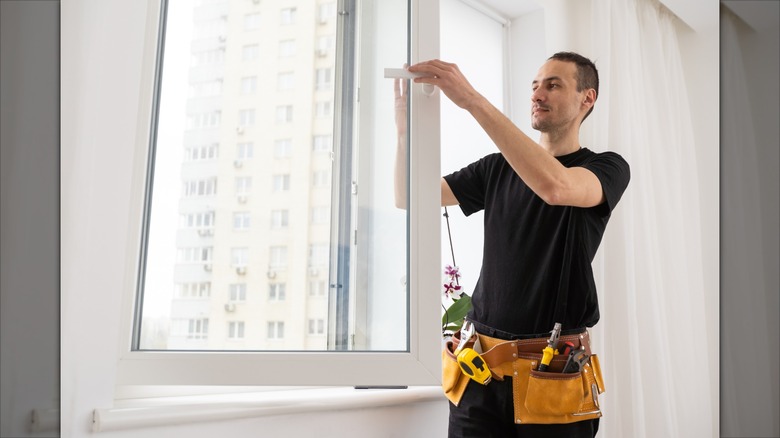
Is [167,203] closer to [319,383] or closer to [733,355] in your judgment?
[319,383]

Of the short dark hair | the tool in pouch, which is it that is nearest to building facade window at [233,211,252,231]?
the tool in pouch

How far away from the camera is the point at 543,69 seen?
6.06ft

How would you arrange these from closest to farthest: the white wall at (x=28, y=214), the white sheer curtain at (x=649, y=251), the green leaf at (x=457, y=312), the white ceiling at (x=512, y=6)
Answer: the white wall at (x=28, y=214) → the green leaf at (x=457, y=312) → the white sheer curtain at (x=649, y=251) → the white ceiling at (x=512, y=6)

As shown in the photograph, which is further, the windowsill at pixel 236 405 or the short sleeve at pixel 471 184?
the short sleeve at pixel 471 184

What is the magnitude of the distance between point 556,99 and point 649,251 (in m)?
0.88

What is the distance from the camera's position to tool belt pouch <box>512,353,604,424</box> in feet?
4.59

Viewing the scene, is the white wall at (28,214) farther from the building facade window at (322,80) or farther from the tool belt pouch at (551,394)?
the tool belt pouch at (551,394)

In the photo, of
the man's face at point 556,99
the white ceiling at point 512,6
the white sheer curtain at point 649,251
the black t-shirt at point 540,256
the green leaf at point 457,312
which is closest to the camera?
the black t-shirt at point 540,256

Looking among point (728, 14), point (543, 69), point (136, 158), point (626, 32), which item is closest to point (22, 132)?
point (728, 14)

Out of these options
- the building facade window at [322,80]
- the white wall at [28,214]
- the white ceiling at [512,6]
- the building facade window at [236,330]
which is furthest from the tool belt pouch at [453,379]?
the white ceiling at [512,6]

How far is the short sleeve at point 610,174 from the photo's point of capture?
1.55 meters

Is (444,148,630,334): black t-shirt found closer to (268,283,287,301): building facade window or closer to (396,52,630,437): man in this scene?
(396,52,630,437): man

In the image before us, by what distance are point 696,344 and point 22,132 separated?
→ 8.44 ft

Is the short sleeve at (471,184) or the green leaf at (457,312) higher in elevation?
the short sleeve at (471,184)
